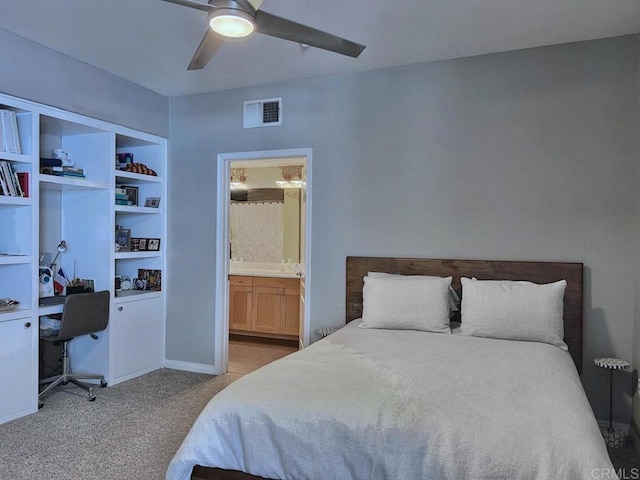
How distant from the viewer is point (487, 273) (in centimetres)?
319

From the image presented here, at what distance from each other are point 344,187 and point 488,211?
1141mm

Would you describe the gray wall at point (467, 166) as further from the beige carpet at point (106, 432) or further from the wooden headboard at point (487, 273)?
the beige carpet at point (106, 432)

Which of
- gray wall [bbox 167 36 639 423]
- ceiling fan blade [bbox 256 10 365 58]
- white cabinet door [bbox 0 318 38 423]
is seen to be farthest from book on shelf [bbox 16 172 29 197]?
ceiling fan blade [bbox 256 10 365 58]

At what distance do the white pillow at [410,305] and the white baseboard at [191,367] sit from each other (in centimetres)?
178

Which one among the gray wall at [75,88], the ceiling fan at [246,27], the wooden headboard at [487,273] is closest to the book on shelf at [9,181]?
the gray wall at [75,88]

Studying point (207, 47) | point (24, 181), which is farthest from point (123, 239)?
point (207, 47)

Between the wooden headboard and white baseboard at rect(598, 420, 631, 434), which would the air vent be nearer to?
the wooden headboard

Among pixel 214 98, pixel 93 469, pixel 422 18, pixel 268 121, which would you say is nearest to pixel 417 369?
pixel 93 469

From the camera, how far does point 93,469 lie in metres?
2.42

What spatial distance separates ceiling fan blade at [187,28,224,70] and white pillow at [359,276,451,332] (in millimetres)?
1822

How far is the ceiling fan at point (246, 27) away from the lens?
1788mm

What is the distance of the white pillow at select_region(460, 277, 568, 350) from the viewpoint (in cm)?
271

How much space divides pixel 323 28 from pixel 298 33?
929mm

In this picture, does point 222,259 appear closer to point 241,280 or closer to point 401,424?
point 241,280
